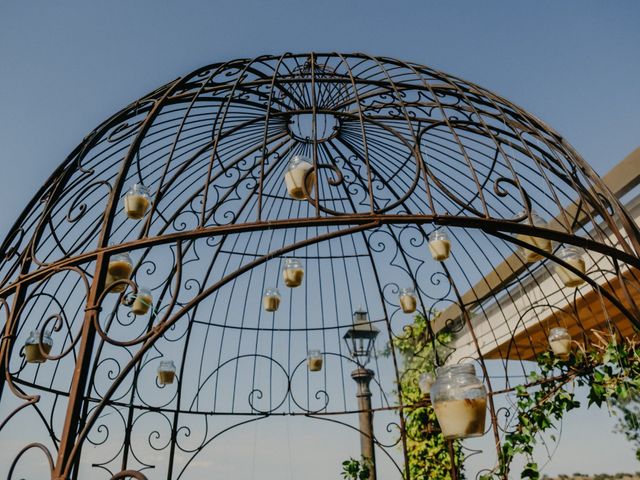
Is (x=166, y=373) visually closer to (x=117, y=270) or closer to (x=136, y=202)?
(x=117, y=270)

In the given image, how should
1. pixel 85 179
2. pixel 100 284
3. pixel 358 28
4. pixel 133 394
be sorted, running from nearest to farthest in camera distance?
pixel 100 284
pixel 85 179
pixel 358 28
pixel 133 394

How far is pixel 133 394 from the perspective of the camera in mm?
6414

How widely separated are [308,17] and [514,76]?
109 inches

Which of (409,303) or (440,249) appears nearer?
(440,249)

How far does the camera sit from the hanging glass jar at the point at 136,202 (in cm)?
370

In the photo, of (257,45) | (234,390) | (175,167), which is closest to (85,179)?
(175,167)

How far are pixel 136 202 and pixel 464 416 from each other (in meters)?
3.03

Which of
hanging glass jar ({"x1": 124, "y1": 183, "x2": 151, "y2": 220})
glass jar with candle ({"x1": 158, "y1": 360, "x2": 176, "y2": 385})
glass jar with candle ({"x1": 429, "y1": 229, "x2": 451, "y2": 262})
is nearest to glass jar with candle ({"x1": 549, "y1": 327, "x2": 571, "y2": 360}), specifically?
glass jar with candle ({"x1": 429, "y1": 229, "x2": 451, "y2": 262})

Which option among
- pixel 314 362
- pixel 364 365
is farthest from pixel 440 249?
pixel 364 365

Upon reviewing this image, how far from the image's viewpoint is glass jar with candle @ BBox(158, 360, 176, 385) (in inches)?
249

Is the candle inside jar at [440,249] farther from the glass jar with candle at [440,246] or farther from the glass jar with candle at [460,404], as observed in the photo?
the glass jar with candle at [460,404]

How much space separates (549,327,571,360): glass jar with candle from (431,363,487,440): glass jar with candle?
9.80 ft

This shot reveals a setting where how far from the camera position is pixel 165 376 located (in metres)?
6.34

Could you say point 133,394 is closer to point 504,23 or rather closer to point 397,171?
point 397,171
